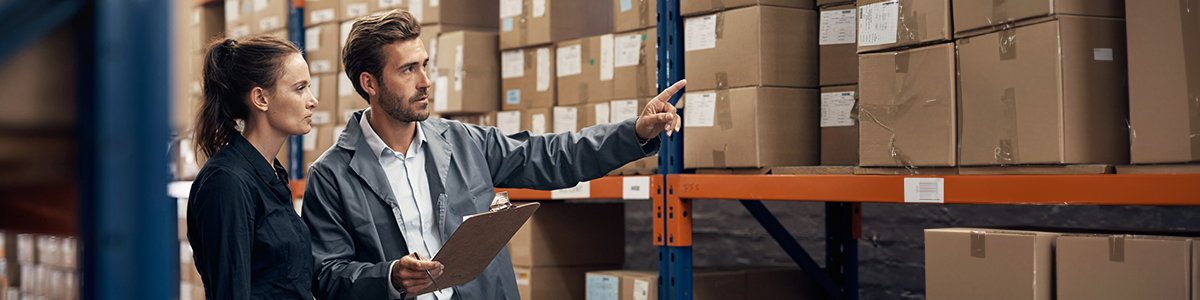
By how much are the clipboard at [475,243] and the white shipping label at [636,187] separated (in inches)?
41.7

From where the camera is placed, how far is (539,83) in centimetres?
346

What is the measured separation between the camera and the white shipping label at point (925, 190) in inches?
82.1

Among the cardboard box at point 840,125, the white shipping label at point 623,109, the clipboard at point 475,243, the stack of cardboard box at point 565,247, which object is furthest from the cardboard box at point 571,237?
the clipboard at point 475,243

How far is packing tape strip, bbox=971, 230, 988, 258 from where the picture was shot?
2031 mm

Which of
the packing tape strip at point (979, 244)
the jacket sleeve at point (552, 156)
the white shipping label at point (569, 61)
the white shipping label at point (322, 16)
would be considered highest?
the white shipping label at point (322, 16)

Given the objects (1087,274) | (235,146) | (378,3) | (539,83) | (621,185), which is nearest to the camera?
(235,146)

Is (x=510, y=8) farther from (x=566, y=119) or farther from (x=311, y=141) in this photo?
(x=311, y=141)

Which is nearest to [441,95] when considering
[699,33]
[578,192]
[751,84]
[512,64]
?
[512,64]

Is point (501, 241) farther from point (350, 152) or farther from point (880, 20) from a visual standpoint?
point (880, 20)

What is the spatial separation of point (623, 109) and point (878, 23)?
1.08 meters

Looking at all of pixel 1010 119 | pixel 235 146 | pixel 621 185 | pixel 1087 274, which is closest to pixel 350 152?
pixel 235 146

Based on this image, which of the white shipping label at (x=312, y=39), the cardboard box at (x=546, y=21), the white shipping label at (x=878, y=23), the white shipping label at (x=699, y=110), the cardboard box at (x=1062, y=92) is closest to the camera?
the cardboard box at (x=1062, y=92)

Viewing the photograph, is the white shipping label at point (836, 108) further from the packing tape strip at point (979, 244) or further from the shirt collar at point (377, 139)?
the shirt collar at point (377, 139)

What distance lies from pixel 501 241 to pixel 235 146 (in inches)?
23.1
